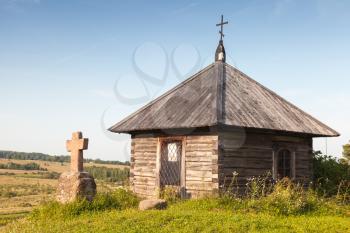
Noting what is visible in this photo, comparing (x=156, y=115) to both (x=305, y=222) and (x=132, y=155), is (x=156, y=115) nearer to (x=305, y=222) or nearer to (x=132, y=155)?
(x=132, y=155)

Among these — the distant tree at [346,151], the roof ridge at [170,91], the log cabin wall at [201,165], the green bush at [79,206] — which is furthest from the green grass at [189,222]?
the distant tree at [346,151]

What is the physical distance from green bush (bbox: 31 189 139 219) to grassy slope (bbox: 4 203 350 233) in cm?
48

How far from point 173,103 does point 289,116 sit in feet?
14.9

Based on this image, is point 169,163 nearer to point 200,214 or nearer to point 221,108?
point 221,108

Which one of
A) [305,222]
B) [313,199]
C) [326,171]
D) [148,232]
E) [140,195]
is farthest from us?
[326,171]

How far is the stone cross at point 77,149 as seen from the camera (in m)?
13.0

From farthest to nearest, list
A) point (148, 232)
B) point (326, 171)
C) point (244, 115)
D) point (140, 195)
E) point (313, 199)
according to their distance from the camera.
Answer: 1. point (326, 171)
2. point (140, 195)
3. point (244, 115)
4. point (313, 199)
5. point (148, 232)

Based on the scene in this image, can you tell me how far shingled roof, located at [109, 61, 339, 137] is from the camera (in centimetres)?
1345

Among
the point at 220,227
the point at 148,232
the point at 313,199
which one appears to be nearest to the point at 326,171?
the point at 313,199

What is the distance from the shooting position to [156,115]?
15383 millimetres

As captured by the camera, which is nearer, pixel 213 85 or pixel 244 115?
pixel 244 115

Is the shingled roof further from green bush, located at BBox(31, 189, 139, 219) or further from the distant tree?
the distant tree

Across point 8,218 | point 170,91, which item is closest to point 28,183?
point 8,218

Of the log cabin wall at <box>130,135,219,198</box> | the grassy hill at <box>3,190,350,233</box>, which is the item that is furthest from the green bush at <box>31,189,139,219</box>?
the log cabin wall at <box>130,135,219,198</box>
